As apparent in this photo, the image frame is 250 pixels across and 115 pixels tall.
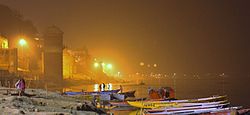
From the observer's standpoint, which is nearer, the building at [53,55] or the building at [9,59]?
the building at [9,59]

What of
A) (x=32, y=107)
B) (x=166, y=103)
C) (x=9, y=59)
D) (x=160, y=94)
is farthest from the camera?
(x=9, y=59)

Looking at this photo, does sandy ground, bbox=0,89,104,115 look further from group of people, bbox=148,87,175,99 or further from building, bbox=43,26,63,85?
building, bbox=43,26,63,85

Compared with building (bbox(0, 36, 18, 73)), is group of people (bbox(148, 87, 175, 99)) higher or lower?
lower

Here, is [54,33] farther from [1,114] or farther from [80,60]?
[1,114]

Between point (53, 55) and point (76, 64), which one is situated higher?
point (53, 55)

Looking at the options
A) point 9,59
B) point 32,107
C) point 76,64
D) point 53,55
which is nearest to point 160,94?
point 32,107

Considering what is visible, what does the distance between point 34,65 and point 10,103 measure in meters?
76.7

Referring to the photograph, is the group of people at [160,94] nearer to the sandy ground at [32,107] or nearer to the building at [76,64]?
the sandy ground at [32,107]

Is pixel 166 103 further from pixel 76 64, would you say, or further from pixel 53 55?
pixel 76 64

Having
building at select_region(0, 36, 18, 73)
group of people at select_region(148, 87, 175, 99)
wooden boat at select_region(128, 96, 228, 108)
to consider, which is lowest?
wooden boat at select_region(128, 96, 228, 108)

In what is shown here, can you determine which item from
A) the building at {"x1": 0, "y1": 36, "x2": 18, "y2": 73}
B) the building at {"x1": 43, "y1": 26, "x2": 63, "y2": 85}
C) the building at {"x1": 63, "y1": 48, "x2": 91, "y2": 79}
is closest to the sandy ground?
the building at {"x1": 0, "y1": 36, "x2": 18, "y2": 73}

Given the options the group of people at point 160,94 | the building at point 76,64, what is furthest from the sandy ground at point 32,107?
the building at point 76,64

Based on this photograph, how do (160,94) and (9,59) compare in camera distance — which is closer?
(160,94)

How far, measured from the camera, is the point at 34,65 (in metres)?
100
